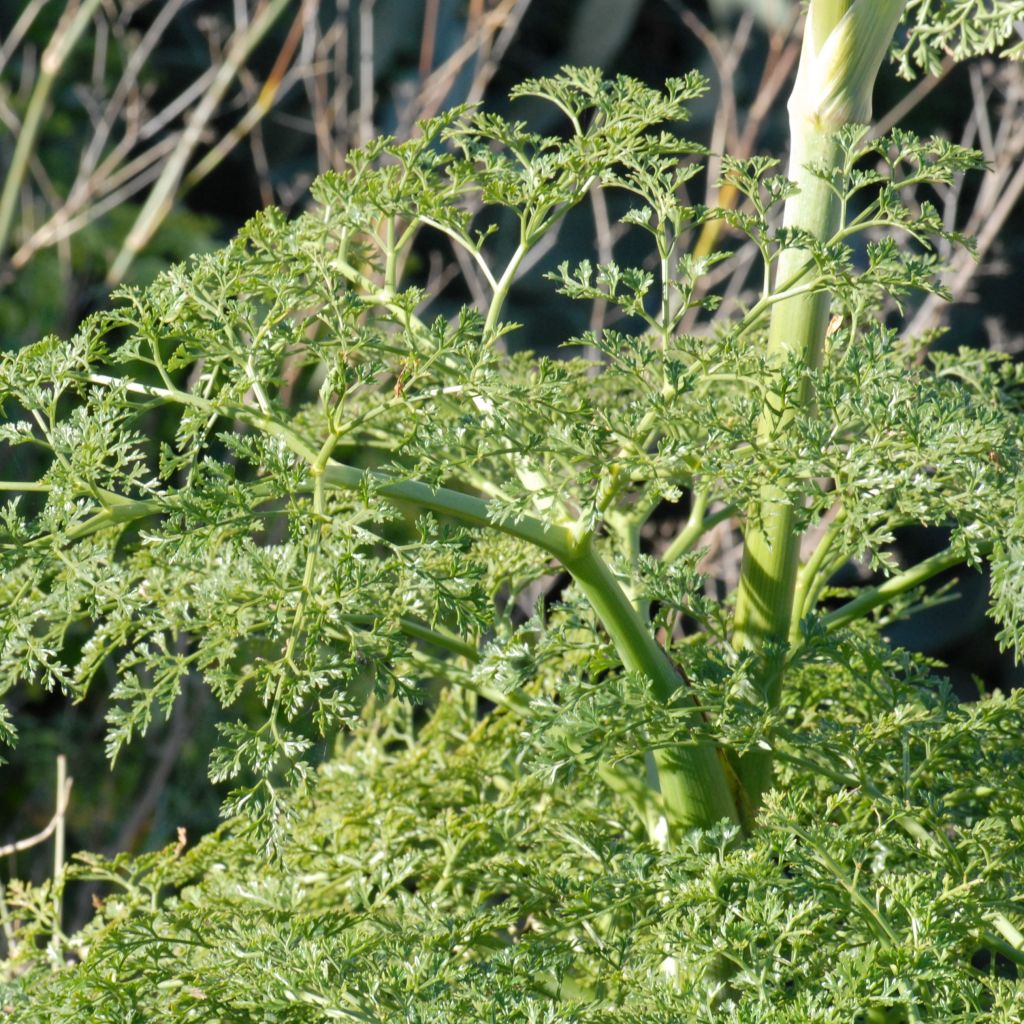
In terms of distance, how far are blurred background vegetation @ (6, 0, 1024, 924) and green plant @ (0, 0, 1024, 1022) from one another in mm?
1226

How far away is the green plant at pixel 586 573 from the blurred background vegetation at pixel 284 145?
4.02 feet

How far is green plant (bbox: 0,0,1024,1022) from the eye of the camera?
18.2 inches

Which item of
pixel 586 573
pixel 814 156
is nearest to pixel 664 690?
pixel 586 573

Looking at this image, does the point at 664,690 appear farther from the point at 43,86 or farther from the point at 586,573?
the point at 43,86

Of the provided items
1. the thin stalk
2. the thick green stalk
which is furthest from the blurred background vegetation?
the thick green stalk

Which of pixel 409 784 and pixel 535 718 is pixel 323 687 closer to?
pixel 535 718

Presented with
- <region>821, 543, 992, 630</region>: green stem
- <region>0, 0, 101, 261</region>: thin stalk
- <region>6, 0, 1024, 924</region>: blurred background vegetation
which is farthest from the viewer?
<region>6, 0, 1024, 924</region>: blurred background vegetation

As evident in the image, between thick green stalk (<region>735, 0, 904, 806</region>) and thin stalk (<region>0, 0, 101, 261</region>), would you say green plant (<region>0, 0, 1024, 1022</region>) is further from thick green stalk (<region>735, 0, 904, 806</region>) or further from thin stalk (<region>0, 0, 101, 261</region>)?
thin stalk (<region>0, 0, 101, 261</region>)

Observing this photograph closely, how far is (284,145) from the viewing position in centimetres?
242

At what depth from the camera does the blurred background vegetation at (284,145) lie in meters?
1.87

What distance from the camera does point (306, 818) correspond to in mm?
771

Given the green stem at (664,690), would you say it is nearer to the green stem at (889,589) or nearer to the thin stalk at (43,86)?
the green stem at (889,589)

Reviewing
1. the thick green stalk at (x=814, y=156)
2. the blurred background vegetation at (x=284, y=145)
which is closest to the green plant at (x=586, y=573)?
the thick green stalk at (x=814, y=156)

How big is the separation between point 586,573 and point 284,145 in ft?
6.80
